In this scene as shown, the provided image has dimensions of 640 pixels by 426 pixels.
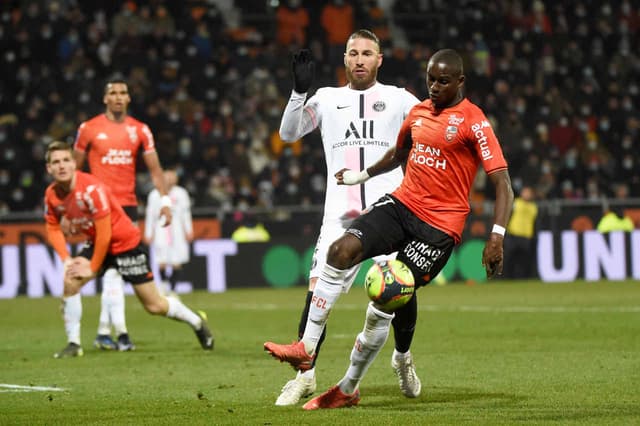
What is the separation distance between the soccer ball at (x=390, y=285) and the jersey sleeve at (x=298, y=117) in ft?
4.90

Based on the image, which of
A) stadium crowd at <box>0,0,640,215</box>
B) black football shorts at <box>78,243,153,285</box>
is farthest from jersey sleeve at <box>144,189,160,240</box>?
black football shorts at <box>78,243,153,285</box>

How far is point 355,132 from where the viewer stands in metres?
8.64

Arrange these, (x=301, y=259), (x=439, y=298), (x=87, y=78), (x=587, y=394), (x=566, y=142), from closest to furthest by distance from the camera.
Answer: (x=587, y=394)
(x=439, y=298)
(x=301, y=259)
(x=87, y=78)
(x=566, y=142)

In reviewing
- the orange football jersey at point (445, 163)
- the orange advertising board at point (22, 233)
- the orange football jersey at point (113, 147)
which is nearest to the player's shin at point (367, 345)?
the orange football jersey at point (445, 163)

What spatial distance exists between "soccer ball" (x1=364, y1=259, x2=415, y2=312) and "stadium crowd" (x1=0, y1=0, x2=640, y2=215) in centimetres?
1615

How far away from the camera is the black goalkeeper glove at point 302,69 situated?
804cm

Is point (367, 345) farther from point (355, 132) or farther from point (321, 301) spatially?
point (355, 132)

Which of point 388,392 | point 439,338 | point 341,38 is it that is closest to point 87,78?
point 341,38

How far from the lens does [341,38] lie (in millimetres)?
28594

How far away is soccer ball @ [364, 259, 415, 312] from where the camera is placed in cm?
730

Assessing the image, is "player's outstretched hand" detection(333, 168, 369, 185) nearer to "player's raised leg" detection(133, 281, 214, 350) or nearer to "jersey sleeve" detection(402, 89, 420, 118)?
"jersey sleeve" detection(402, 89, 420, 118)

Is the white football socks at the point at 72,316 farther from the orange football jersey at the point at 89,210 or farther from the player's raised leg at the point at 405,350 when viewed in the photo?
the player's raised leg at the point at 405,350

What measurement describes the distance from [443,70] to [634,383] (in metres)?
2.76

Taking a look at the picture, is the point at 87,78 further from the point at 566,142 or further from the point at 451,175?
the point at 451,175
